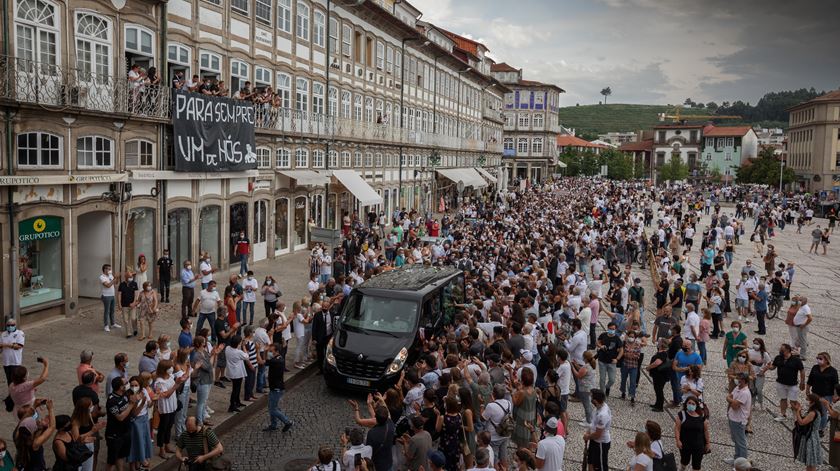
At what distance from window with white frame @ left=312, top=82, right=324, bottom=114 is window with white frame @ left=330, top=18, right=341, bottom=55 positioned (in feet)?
7.28

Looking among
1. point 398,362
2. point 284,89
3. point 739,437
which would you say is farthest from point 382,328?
point 284,89

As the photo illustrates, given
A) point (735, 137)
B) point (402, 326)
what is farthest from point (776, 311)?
point (735, 137)

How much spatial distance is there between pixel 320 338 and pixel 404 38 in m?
31.7

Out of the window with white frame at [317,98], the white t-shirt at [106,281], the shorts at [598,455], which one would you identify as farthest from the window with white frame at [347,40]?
the shorts at [598,455]

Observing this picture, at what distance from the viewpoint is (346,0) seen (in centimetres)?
3319

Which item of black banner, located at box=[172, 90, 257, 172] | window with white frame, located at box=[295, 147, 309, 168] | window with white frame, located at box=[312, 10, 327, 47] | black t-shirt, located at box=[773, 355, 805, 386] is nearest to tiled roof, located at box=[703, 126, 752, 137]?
window with white frame, located at box=[312, 10, 327, 47]

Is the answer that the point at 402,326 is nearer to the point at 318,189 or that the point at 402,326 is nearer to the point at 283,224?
the point at 283,224

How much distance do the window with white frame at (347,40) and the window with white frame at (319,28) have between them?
79.8 inches

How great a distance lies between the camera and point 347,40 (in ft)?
114

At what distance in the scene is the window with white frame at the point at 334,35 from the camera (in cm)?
3288

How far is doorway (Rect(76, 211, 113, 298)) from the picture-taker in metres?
19.1

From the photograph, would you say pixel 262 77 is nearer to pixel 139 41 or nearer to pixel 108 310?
pixel 139 41

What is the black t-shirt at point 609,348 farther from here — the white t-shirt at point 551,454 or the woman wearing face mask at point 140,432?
the woman wearing face mask at point 140,432

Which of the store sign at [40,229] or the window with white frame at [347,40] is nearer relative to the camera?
the store sign at [40,229]
